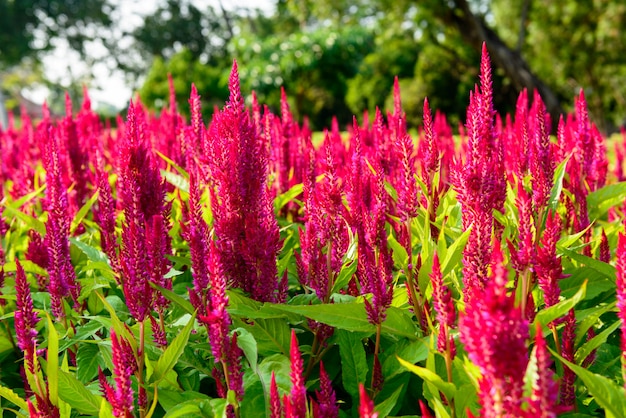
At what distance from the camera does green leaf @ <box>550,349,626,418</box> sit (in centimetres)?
133

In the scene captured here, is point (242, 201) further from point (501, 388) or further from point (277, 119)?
point (277, 119)

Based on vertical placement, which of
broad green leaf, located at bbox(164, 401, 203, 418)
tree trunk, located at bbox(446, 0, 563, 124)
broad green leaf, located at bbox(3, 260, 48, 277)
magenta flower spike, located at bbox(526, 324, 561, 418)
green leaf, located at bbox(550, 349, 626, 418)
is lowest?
broad green leaf, located at bbox(164, 401, 203, 418)

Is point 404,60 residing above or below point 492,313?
above

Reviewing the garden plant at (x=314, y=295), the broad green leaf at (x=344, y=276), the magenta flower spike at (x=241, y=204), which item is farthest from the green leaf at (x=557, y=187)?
the magenta flower spike at (x=241, y=204)

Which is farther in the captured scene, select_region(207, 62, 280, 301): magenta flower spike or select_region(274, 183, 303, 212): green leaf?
select_region(274, 183, 303, 212): green leaf

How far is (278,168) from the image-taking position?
3361 millimetres

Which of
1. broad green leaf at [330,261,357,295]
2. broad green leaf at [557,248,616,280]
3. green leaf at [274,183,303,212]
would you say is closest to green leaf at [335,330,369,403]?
broad green leaf at [330,261,357,295]

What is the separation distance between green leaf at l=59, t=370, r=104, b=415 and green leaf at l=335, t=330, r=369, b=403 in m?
0.73

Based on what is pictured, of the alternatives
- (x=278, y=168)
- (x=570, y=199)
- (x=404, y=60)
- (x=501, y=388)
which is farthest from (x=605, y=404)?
(x=404, y=60)

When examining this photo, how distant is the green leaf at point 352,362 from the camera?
1.80m

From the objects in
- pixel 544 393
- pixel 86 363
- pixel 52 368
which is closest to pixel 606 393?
pixel 544 393

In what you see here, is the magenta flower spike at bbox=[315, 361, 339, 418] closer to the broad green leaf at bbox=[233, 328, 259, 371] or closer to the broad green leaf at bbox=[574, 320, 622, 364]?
the broad green leaf at bbox=[233, 328, 259, 371]

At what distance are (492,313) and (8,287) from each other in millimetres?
2294

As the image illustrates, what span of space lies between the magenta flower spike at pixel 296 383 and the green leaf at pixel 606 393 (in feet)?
1.98
